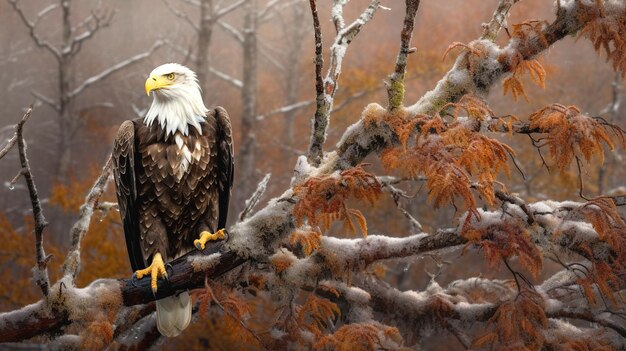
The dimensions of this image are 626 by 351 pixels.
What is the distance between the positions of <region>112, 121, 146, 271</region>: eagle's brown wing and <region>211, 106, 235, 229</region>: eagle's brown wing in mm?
504

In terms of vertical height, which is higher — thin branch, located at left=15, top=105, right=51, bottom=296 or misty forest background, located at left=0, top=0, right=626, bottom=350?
misty forest background, located at left=0, top=0, right=626, bottom=350

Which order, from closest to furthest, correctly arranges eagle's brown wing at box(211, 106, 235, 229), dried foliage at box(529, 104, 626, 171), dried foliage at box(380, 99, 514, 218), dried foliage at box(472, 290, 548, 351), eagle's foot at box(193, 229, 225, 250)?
dried foliage at box(380, 99, 514, 218)
dried foliage at box(529, 104, 626, 171)
dried foliage at box(472, 290, 548, 351)
eagle's foot at box(193, 229, 225, 250)
eagle's brown wing at box(211, 106, 235, 229)

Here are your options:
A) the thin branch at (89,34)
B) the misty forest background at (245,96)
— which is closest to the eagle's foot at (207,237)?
the misty forest background at (245,96)

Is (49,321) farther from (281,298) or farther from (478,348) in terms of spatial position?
(478,348)

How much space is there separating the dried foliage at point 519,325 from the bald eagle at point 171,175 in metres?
1.55

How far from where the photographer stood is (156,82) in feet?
12.5

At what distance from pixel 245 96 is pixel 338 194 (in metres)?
9.84

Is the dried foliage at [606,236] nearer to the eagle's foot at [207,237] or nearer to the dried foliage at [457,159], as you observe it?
the dried foliage at [457,159]

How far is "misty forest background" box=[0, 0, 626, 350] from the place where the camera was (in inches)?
477

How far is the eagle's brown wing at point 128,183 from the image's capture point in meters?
3.82

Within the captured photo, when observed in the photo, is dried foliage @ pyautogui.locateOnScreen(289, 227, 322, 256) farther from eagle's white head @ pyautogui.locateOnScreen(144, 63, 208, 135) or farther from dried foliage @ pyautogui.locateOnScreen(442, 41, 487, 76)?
dried foliage @ pyautogui.locateOnScreen(442, 41, 487, 76)

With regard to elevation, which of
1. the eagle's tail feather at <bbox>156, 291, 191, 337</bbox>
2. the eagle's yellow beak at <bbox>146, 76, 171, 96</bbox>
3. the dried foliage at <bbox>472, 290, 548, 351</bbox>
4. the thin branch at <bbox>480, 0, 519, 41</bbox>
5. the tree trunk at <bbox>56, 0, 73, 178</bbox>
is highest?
the tree trunk at <bbox>56, 0, 73, 178</bbox>

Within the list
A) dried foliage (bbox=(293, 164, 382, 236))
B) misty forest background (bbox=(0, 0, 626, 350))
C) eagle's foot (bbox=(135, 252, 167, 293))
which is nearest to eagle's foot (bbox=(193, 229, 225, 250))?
eagle's foot (bbox=(135, 252, 167, 293))

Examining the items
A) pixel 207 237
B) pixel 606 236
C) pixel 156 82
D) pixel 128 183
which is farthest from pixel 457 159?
pixel 128 183
